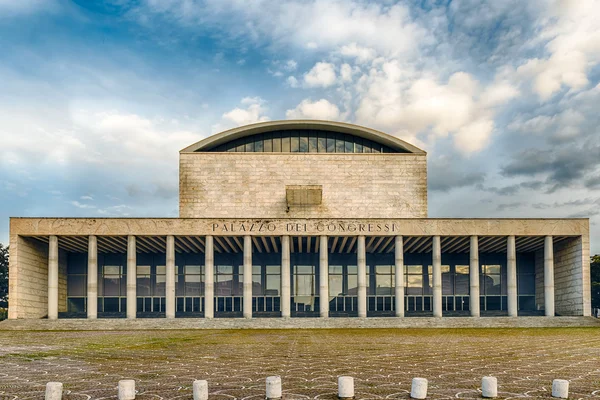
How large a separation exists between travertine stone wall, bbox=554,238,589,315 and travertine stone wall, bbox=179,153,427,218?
1367 centimetres

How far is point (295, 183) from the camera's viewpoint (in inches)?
2542

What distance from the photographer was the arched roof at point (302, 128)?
64500 mm

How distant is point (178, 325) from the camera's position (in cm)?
4869

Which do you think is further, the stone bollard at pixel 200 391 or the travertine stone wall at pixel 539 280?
the travertine stone wall at pixel 539 280

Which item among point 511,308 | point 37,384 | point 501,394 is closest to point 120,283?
point 511,308

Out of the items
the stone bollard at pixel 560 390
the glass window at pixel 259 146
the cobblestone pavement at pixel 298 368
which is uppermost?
the glass window at pixel 259 146

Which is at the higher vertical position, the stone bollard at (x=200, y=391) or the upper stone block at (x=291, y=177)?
the upper stone block at (x=291, y=177)

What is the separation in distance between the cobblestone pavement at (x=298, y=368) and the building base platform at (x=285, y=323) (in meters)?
19.6

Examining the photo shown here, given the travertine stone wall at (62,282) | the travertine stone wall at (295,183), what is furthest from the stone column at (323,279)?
the travertine stone wall at (62,282)

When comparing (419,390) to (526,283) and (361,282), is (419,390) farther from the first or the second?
(526,283)

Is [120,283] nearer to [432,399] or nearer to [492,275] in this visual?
[492,275]

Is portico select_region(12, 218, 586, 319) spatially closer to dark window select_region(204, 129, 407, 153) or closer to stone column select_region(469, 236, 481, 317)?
stone column select_region(469, 236, 481, 317)

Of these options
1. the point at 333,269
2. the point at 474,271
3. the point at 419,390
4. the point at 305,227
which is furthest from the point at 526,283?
the point at 419,390

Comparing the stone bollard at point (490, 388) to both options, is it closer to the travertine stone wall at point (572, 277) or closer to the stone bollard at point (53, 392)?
the stone bollard at point (53, 392)
